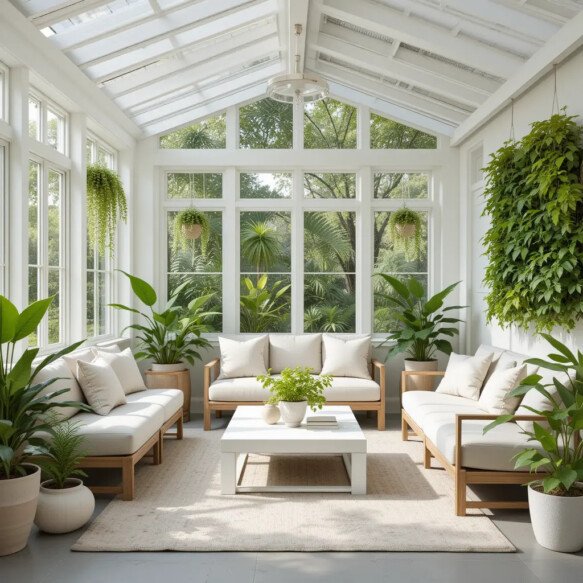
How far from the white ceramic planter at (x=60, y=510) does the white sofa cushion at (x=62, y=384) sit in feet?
2.04

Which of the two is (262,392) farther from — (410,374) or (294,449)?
(294,449)

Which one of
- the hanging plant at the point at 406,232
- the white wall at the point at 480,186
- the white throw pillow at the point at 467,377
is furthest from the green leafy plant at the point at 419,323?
the white throw pillow at the point at 467,377

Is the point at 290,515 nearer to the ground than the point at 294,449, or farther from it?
nearer to the ground

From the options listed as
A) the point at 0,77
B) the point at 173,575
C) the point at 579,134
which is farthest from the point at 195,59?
the point at 173,575

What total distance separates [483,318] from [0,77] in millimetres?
4965

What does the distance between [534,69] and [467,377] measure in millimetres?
2478

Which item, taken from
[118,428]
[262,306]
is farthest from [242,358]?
[118,428]

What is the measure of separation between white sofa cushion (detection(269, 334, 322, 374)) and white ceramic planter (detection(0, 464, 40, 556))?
3839mm

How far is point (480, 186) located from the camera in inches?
278

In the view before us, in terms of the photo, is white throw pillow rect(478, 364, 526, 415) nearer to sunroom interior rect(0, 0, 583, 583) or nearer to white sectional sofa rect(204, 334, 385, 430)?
sunroom interior rect(0, 0, 583, 583)

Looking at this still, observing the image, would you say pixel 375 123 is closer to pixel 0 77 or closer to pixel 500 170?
pixel 500 170

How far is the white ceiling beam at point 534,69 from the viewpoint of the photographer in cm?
434

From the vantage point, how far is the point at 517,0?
4.46 meters

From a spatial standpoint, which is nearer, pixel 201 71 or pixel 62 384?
pixel 62 384
